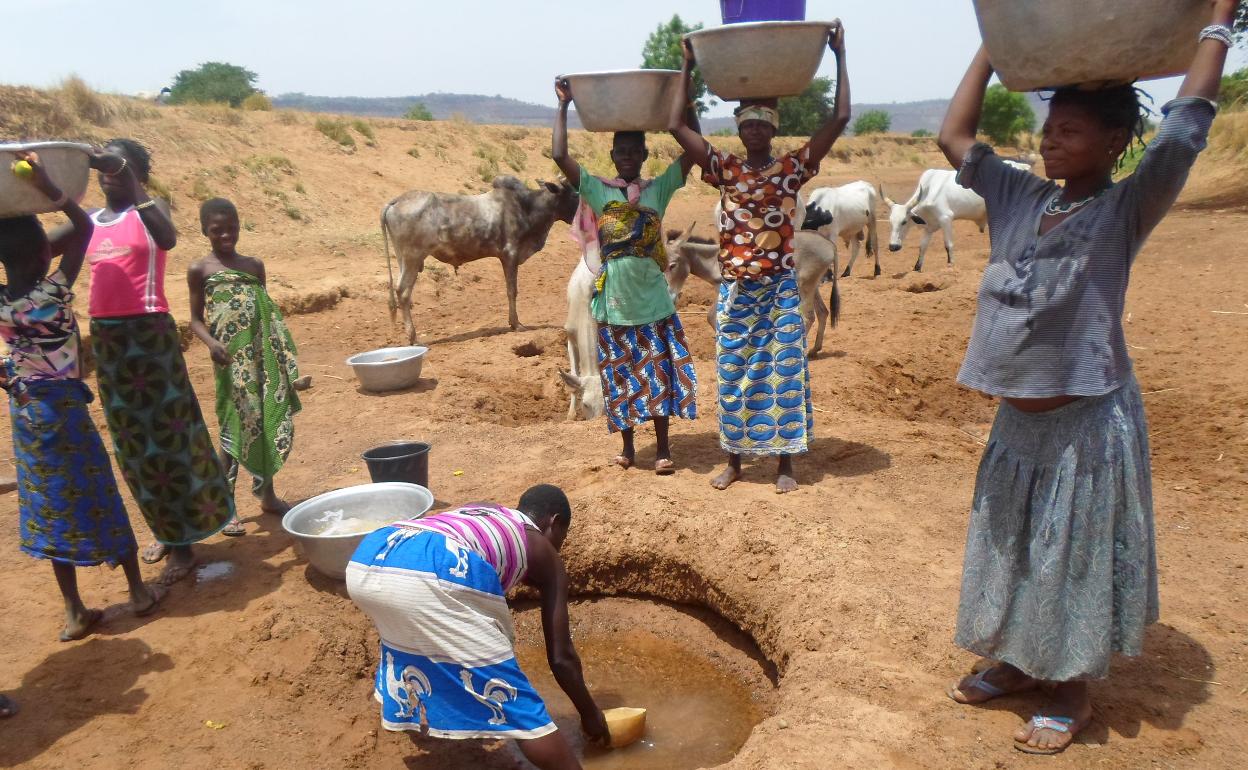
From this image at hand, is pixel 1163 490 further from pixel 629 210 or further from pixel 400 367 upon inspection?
pixel 400 367

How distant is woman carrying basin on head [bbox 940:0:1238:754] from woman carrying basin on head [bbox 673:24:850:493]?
1.53 metres

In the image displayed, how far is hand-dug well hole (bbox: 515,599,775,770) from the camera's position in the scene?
3176 mm

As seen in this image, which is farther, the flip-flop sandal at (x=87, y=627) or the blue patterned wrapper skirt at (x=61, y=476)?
the flip-flop sandal at (x=87, y=627)

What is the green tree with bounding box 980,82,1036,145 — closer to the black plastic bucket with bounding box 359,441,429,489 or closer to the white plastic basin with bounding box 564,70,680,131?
the white plastic basin with bounding box 564,70,680,131

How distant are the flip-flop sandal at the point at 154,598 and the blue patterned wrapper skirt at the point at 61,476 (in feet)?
1.00

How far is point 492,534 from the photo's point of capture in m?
2.50

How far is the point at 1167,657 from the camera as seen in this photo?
2.80 meters

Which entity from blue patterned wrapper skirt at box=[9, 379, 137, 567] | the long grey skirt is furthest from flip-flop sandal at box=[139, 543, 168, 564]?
the long grey skirt

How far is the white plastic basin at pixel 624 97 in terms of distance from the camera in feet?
13.1

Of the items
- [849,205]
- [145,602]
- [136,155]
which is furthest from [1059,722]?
[849,205]

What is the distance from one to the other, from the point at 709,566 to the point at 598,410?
2495 mm

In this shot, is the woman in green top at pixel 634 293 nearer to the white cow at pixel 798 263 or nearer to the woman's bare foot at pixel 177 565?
the woman's bare foot at pixel 177 565

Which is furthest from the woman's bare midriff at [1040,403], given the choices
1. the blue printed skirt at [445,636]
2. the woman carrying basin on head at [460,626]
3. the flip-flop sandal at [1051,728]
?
the blue printed skirt at [445,636]

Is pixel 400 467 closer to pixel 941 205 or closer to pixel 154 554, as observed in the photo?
pixel 154 554
